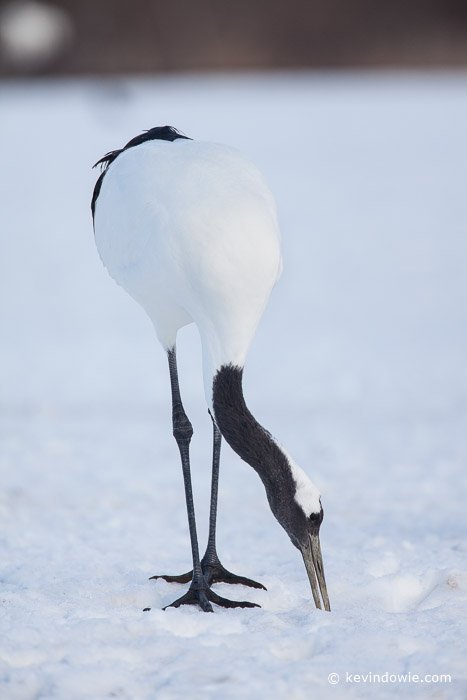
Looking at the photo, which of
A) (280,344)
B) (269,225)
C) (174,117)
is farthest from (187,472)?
(174,117)

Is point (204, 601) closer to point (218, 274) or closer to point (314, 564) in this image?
point (314, 564)

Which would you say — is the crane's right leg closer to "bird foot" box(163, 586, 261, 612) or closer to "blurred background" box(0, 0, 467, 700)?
"bird foot" box(163, 586, 261, 612)

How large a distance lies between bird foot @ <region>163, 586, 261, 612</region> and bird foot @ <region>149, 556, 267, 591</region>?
13 centimetres

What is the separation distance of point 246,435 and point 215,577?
0.61 metres

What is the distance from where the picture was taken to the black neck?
320cm

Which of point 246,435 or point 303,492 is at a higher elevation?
point 246,435

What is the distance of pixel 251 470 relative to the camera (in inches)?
199

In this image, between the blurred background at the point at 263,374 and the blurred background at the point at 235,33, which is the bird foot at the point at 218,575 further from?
the blurred background at the point at 235,33

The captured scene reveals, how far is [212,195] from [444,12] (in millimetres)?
17544

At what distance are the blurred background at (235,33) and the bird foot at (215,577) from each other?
650 inches

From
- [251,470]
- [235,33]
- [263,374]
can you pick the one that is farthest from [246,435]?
[235,33]

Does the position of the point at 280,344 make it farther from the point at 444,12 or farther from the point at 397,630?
the point at 444,12

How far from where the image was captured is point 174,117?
16766 mm

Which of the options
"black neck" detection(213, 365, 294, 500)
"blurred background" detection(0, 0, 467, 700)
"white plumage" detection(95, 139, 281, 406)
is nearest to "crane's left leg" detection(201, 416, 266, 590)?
"blurred background" detection(0, 0, 467, 700)
